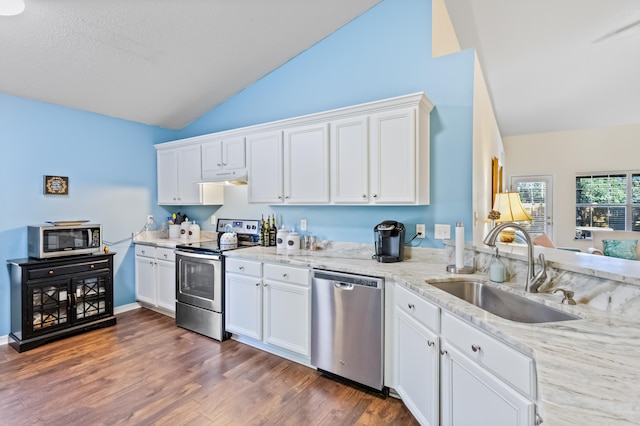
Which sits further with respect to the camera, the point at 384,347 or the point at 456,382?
the point at 384,347

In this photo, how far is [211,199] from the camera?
3.96m

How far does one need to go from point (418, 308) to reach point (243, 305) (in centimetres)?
176

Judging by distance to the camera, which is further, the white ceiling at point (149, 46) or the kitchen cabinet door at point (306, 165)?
the kitchen cabinet door at point (306, 165)

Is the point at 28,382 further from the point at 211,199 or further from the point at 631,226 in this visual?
the point at 631,226

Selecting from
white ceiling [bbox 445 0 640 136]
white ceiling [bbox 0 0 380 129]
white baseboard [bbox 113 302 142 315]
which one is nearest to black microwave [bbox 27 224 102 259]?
white baseboard [bbox 113 302 142 315]

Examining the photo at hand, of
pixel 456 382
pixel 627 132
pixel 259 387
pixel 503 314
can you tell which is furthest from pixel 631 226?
pixel 259 387

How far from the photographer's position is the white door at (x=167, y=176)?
163 inches

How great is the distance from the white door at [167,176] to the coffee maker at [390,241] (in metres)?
2.92

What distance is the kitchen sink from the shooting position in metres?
1.53

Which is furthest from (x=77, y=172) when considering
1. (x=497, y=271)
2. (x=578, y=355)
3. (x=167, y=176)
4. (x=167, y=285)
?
(x=578, y=355)

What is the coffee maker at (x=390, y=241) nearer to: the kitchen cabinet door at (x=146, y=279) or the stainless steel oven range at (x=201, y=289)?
the stainless steel oven range at (x=201, y=289)

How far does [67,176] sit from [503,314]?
443 cm

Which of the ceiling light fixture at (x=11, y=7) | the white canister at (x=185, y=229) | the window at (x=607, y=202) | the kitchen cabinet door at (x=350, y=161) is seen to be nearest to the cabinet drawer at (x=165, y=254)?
the white canister at (x=185, y=229)

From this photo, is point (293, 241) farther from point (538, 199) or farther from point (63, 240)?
point (538, 199)
